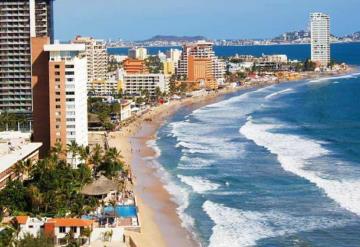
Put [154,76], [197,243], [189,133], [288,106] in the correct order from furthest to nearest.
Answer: [154,76] < [288,106] < [189,133] < [197,243]

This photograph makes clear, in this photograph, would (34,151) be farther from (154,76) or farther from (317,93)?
(317,93)

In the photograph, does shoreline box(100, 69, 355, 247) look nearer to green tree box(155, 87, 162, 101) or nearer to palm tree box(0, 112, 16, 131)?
palm tree box(0, 112, 16, 131)

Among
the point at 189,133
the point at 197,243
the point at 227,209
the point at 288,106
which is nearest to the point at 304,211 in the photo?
the point at 227,209

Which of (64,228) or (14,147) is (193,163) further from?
(64,228)

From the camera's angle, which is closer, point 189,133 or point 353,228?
point 353,228

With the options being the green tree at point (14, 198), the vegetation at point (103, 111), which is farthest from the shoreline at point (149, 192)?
the green tree at point (14, 198)

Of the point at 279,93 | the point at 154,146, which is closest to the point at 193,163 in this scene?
the point at 154,146

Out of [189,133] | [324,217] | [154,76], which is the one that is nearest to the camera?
[324,217]

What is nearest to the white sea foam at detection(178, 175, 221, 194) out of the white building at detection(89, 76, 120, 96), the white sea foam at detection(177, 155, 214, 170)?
the white sea foam at detection(177, 155, 214, 170)
